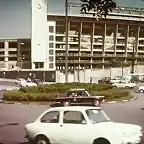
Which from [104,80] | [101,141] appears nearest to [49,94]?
[104,80]

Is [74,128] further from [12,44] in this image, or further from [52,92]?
[12,44]

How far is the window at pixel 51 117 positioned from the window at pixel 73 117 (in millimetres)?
104

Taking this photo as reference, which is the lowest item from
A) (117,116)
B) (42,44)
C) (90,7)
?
(117,116)

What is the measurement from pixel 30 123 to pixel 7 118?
0.45 metres

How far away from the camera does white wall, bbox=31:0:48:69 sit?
4648 millimetres

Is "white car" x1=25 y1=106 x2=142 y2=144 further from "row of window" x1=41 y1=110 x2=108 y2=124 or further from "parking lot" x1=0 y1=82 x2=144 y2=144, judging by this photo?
"parking lot" x1=0 y1=82 x2=144 y2=144

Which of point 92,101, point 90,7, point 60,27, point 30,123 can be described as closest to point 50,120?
point 30,123

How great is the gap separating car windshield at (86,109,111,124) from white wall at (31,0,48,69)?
1.39 meters

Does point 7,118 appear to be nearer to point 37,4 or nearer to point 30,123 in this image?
point 30,123

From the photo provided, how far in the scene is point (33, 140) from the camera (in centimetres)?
441

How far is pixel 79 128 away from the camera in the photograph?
4.07m

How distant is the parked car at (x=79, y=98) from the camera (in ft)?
14.5

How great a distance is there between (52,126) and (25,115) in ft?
1.53

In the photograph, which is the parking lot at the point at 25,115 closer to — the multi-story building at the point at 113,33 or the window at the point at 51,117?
the window at the point at 51,117
